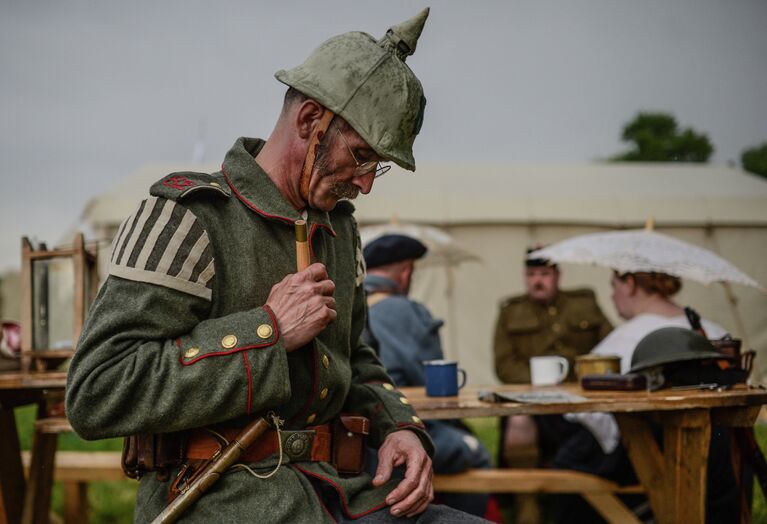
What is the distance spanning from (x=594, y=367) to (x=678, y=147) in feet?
153

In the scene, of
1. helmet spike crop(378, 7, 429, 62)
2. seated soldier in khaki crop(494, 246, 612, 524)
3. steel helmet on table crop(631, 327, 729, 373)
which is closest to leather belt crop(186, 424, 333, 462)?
helmet spike crop(378, 7, 429, 62)

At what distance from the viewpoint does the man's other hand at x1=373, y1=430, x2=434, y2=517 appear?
175cm

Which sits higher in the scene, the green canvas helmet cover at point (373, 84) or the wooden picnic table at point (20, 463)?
the green canvas helmet cover at point (373, 84)

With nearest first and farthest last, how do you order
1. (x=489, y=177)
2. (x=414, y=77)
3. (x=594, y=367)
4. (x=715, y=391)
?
(x=414, y=77)
(x=715, y=391)
(x=594, y=367)
(x=489, y=177)

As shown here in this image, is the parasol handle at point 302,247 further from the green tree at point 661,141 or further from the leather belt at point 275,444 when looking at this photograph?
the green tree at point 661,141

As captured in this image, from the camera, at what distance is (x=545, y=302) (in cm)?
644

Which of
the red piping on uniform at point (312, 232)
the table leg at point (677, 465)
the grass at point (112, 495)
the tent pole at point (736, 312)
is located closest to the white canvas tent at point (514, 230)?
the tent pole at point (736, 312)

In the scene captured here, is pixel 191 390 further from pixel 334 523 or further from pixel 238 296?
pixel 334 523

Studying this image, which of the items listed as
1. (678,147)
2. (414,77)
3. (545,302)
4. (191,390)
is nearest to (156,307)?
(191,390)

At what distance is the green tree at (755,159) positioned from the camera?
130 ft

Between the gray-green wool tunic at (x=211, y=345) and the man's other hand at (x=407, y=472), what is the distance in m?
0.05

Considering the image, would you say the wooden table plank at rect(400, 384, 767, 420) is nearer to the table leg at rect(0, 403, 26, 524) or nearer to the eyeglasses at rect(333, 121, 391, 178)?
the eyeglasses at rect(333, 121, 391, 178)

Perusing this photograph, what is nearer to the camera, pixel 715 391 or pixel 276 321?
pixel 276 321

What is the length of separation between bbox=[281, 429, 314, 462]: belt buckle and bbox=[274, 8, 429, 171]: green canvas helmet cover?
68cm
